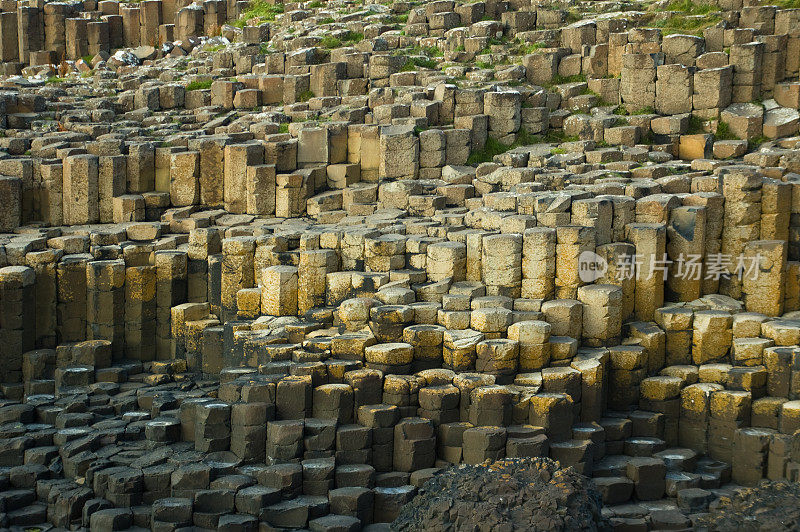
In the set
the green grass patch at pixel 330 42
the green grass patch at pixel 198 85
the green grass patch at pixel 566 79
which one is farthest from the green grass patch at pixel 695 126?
the green grass patch at pixel 198 85

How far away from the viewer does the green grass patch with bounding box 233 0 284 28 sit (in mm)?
36125

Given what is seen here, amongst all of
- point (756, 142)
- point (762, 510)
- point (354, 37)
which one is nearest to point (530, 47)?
point (354, 37)

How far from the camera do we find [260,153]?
26.7 meters

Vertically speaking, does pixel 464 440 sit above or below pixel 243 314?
below

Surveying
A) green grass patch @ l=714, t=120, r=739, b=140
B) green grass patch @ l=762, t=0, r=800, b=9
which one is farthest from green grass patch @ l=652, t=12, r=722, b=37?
green grass patch @ l=714, t=120, r=739, b=140

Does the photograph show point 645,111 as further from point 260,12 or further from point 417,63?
point 260,12

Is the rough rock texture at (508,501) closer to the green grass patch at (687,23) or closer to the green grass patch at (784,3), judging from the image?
the green grass patch at (687,23)

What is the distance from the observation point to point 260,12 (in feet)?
120

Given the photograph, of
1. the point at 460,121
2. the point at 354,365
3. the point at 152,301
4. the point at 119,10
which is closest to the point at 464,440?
the point at 354,365

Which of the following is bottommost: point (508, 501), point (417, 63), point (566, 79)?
point (508, 501)

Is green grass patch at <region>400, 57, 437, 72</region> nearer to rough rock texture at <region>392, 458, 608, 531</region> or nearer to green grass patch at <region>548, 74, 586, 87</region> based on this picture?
green grass patch at <region>548, 74, 586, 87</region>

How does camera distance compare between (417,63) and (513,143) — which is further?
(417,63)

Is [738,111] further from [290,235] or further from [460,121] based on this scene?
[290,235]

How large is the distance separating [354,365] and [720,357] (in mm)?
6531
